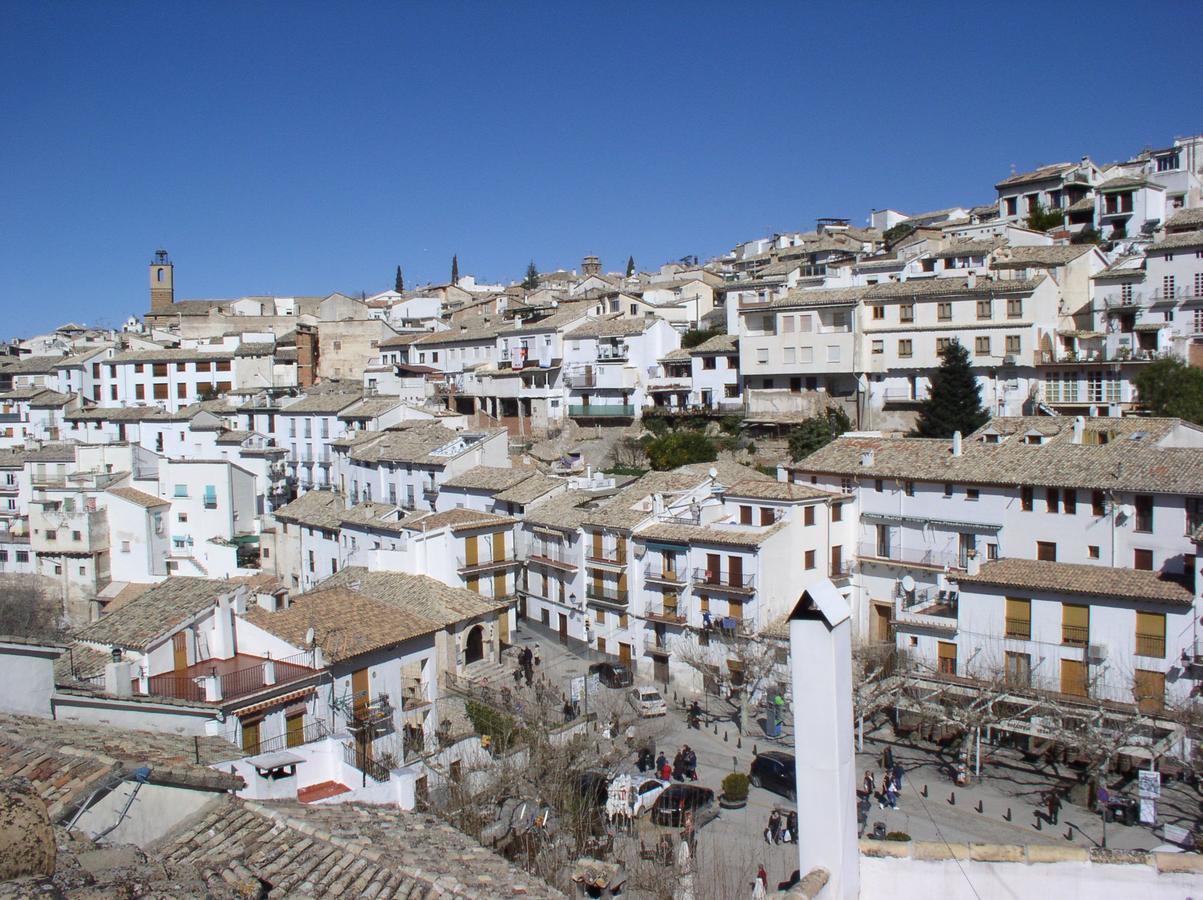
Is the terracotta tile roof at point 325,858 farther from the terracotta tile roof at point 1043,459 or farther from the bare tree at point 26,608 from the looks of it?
the bare tree at point 26,608

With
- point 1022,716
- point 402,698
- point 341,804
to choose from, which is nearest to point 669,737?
point 402,698

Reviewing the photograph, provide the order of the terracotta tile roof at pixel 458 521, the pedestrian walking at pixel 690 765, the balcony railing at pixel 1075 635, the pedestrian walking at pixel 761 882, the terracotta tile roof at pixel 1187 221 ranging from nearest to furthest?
1. the pedestrian walking at pixel 761 882
2. the pedestrian walking at pixel 690 765
3. the balcony railing at pixel 1075 635
4. the terracotta tile roof at pixel 458 521
5. the terracotta tile roof at pixel 1187 221

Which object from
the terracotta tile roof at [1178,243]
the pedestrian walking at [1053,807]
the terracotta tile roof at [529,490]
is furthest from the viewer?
the terracotta tile roof at [1178,243]

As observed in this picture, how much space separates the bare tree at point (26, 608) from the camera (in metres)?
44.6

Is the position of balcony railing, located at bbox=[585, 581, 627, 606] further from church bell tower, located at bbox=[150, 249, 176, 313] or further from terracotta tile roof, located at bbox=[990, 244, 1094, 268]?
church bell tower, located at bbox=[150, 249, 176, 313]

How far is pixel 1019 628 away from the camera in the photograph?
27.8m

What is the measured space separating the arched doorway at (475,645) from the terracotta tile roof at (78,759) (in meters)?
17.3

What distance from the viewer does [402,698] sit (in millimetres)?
26078

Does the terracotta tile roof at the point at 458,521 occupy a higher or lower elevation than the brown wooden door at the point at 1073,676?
higher

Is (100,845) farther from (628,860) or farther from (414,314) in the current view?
(414,314)

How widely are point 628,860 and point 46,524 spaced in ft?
136

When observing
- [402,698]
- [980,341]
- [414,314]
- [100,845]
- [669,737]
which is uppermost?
[414,314]

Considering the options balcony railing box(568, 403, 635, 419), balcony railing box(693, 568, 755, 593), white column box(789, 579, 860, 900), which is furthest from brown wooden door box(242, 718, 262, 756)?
balcony railing box(568, 403, 635, 419)

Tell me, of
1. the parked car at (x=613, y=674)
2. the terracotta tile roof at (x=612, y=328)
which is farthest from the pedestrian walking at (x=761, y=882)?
the terracotta tile roof at (x=612, y=328)
